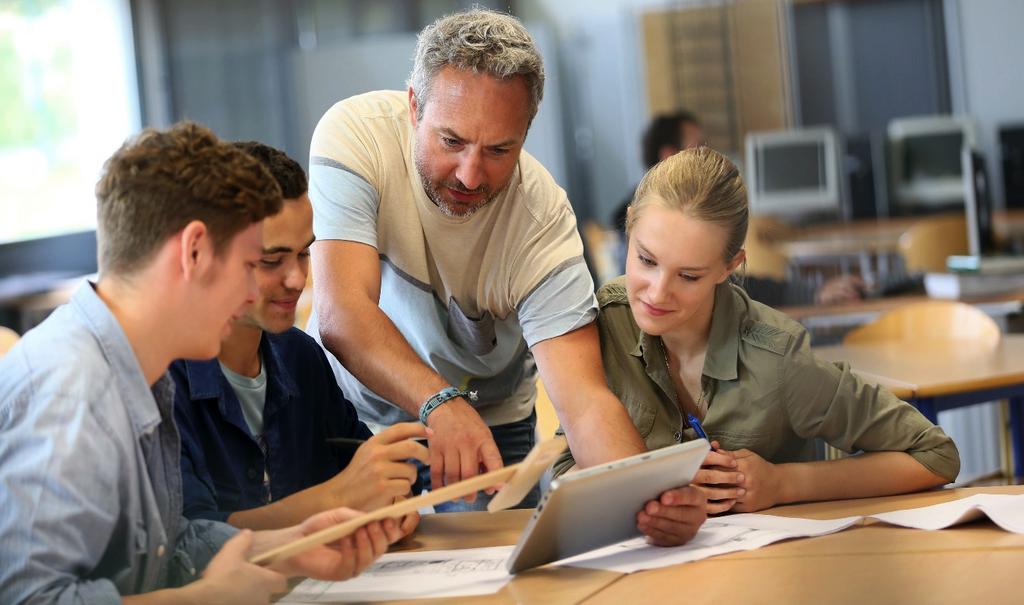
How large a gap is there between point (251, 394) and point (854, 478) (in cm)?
85

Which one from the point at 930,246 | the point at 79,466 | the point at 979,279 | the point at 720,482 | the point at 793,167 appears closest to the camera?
the point at 79,466

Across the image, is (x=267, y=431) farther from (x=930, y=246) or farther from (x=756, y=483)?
(x=930, y=246)

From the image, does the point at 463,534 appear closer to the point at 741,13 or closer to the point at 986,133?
the point at 741,13

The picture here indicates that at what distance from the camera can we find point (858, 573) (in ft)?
4.25

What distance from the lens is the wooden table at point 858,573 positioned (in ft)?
4.01

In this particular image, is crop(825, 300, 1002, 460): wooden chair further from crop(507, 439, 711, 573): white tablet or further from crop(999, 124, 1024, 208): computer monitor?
crop(999, 124, 1024, 208): computer monitor

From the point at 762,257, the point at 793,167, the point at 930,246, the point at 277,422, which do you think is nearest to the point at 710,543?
the point at 277,422

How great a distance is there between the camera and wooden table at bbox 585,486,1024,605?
1.22 metres

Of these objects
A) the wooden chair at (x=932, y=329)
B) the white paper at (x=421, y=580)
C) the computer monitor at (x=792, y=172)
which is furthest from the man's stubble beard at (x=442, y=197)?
the computer monitor at (x=792, y=172)

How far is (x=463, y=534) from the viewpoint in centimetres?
160

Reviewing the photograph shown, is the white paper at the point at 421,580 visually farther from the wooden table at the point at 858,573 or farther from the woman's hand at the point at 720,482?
the woman's hand at the point at 720,482

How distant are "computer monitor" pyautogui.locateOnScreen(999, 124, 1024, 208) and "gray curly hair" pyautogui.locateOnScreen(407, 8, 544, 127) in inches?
261

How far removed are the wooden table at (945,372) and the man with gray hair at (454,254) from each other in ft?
2.51

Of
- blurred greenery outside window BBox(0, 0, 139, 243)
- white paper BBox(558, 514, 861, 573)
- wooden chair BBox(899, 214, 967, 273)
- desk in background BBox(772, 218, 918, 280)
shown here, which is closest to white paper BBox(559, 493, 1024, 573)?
white paper BBox(558, 514, 861, 573)
